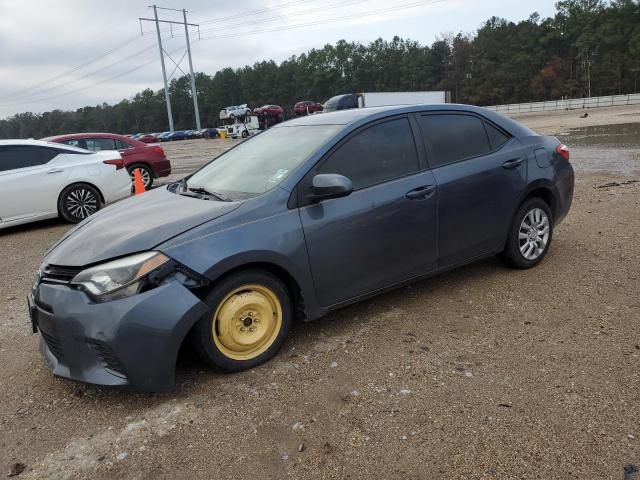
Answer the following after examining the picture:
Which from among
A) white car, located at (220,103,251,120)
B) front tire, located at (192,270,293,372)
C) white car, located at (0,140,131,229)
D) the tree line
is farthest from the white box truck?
the tree line

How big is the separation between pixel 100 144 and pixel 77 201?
138 inches

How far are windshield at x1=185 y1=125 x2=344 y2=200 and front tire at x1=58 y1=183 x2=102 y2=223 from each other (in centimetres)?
496

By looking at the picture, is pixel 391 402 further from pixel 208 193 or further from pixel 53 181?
pixel 53 181

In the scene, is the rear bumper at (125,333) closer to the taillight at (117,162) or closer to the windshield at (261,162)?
the windshield at (261,162)

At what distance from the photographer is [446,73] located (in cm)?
9419

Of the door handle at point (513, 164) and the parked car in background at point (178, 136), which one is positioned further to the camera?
the parked car in background at point (178, 136)

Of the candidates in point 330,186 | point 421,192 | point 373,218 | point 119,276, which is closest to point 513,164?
point 421,192

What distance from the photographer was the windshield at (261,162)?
3.59m

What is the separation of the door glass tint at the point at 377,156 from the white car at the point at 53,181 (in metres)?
6.28

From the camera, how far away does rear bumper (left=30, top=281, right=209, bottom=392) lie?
9.16 feet

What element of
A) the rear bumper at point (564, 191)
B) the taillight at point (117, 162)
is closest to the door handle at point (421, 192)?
the rear bumper at point (564, 191)

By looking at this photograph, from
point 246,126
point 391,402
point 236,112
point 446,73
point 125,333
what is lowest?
point 391,402

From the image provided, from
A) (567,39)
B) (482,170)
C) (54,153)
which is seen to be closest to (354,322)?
(482,170)

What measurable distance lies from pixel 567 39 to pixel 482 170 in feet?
312
